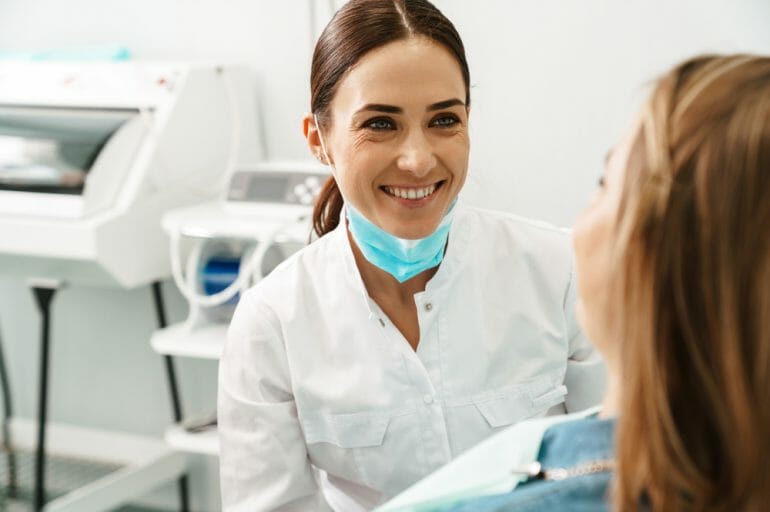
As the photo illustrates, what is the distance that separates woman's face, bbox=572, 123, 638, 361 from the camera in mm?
737

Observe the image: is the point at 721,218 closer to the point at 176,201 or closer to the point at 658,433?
the point at 658,433

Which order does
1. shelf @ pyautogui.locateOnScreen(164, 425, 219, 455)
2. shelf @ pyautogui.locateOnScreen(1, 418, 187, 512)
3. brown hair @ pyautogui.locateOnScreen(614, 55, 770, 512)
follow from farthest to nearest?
shelf @ pyautogui.locateOnScreen(1, 418, 187, 512), shelf @ pyautogui.locateOnScreen(164, 425, 219, 455), brown hair @ pyautogui.locateOnScreen(614, 55, 770, 512)

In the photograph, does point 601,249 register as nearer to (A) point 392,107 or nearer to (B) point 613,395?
(B) point 613,395

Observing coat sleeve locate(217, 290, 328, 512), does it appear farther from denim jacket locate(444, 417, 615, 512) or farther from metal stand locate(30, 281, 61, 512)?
metal stand locate(30, 281, 61, 512)

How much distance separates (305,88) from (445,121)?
1.12 metres

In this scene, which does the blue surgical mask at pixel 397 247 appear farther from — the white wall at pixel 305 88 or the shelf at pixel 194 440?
the shelf at pixel 194 440

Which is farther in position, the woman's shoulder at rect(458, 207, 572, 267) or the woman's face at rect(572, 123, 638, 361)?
the woman's shoulder at rect(458, 207, 572, 267)

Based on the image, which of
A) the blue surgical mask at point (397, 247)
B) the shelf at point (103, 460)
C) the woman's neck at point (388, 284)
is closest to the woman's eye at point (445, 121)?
the blue surgical mask at point (397, 247)

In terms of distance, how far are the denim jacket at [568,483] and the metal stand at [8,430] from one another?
7.53 feet

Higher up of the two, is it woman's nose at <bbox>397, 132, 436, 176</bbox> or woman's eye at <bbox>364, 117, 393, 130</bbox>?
woman's eye at <bbox>364, 117, 393, 130</bbox>

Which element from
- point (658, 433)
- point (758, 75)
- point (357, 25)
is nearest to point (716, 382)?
point (658, 433)

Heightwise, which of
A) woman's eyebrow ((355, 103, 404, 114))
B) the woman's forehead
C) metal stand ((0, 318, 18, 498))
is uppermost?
the woman's forehead

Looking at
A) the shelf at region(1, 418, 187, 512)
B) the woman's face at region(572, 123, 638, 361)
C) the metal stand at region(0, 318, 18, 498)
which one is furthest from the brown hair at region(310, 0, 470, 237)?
the metal stand at region(0, 318, 18, 498)

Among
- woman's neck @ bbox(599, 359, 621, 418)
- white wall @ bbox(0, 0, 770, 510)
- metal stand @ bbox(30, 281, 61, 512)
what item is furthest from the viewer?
metal stand @ bbox(30, 281, 61, 512)
